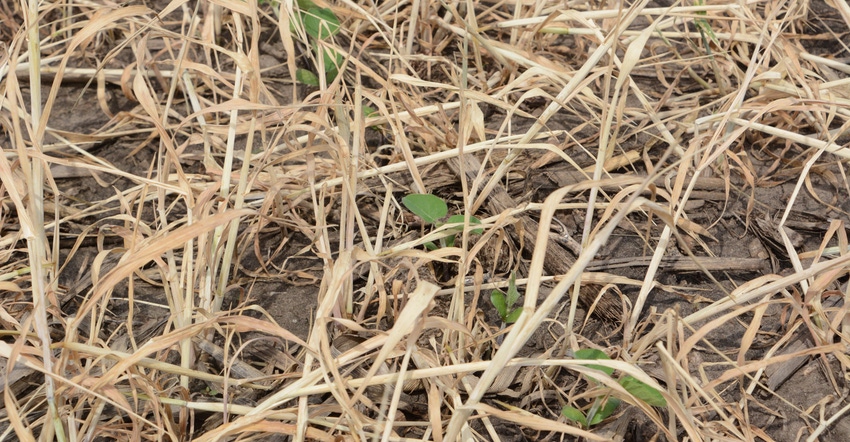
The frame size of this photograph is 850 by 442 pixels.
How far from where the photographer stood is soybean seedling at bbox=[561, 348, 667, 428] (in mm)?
930

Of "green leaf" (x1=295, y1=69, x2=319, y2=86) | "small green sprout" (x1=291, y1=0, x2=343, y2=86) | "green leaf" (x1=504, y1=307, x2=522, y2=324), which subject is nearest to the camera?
"green leaf" (x1=504, y1=307, x2=522, y2=324)

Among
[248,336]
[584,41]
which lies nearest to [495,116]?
[584,41]

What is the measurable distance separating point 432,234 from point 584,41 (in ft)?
2.31

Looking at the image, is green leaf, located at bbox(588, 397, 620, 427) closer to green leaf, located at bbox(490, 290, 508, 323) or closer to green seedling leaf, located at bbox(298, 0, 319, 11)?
green leaf, located at bbox(490, 290, 508, 323)

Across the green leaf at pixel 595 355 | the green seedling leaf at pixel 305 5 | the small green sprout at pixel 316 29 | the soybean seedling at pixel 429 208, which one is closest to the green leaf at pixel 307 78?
the small green sprout at pixel 316 29

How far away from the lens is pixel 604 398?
95cm

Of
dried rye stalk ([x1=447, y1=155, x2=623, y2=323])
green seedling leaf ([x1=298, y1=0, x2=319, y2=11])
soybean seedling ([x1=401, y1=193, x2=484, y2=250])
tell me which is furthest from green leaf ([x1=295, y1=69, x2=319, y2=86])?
soybean seedling ([x1=401, y1=193, x2=484, y2=250])

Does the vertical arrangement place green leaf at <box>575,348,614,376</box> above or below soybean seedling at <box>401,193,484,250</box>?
below

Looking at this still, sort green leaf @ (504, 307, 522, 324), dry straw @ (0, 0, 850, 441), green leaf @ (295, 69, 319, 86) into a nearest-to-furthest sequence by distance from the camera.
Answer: dry straw @ (0, 0, 850, 441)
green leaf @ (504, 307, 522, 324)
green leaf @ (295, 69, 319, 86)

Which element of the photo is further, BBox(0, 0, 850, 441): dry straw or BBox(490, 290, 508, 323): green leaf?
BBox(490, 290, 508, 323): green leaf

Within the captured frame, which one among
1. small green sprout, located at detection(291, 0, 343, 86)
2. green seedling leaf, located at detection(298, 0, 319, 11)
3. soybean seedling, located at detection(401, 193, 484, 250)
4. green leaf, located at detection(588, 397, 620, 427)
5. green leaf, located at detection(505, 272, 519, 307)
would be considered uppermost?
green seedling leaf, located at detection(298, 0, 319, 11)

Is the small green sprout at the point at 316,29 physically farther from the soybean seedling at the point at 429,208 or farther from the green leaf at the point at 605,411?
the green leaf at the point at 605,411

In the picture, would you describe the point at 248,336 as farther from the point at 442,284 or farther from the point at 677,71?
the point at 677,71

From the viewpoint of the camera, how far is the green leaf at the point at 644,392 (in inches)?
36.3
